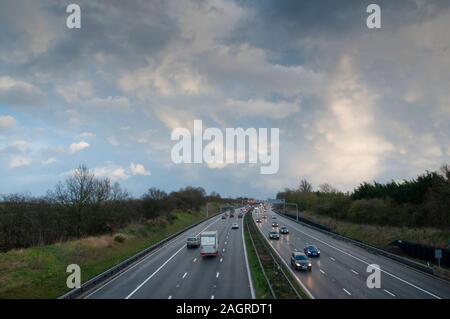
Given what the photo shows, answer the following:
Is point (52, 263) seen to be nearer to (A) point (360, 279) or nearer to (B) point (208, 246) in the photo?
(B) point (208, 246)

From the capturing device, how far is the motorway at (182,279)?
27734 millimetres

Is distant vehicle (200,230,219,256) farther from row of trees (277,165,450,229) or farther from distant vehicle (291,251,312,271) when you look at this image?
row of trees (277,165,450,229)

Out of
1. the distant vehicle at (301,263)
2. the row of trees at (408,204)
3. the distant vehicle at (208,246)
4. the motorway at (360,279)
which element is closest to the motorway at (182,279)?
the distant vehicle at (208,246)

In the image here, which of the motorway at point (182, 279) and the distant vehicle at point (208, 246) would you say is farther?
the distant vehicle at point (208, 246)

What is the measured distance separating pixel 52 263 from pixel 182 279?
1390 centimetres

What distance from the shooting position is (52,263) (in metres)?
38.2

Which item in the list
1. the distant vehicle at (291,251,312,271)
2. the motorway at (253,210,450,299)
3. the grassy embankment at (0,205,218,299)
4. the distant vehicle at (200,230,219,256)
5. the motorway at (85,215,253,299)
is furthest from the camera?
the distant vehicle at (200,230,219,256)

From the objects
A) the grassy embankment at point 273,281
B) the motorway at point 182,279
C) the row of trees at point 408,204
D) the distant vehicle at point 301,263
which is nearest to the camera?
the grassy embankment at point 273,281

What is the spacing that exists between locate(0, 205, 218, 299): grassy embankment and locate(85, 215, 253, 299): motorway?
10.6 ft

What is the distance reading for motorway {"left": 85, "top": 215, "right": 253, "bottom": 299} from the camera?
27.7m

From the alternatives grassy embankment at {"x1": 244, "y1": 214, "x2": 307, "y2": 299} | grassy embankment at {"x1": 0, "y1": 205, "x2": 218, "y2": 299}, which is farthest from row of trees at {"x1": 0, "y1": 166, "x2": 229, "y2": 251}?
grassy embankment at {"x1": 244, "y1": 214, "x2": 307, "y2": 299}

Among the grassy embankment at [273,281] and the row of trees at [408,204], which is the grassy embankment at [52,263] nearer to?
the grassy embankment at [273,281]

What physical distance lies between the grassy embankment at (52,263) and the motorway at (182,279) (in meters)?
3.24
